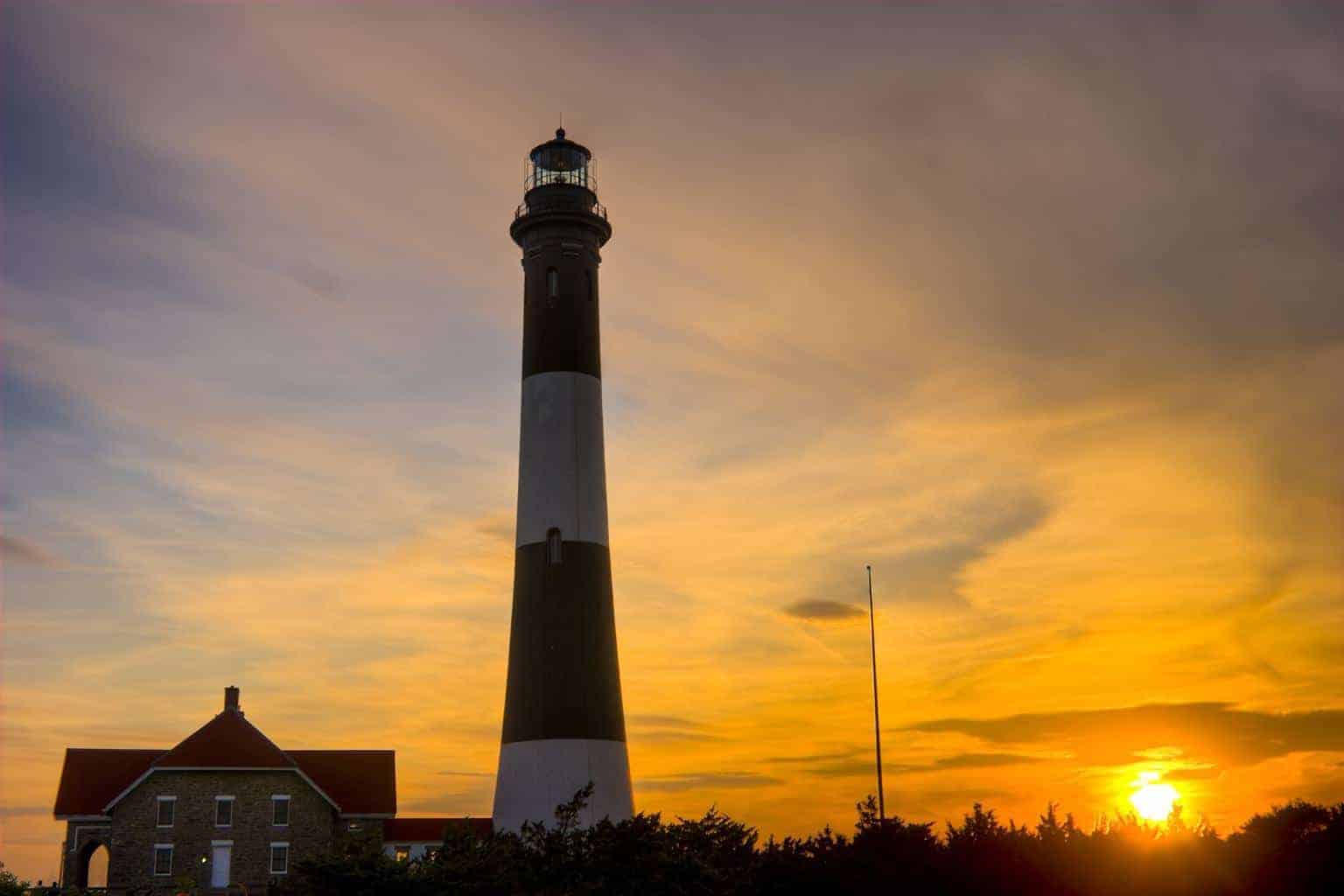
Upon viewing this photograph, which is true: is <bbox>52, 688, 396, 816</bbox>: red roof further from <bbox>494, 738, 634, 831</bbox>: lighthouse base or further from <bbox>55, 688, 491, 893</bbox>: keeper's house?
<bbox>494, 738, 634, 831</bbox>: lighthouse base

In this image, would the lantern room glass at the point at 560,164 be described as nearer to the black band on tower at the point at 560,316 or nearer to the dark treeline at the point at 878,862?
the black band on tower at the point at 560,316

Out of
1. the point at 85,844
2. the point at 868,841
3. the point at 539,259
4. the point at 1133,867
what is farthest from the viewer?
the point at 85,844

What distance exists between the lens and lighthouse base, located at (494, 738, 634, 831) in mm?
42969

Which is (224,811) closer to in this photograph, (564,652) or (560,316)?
(564,652)

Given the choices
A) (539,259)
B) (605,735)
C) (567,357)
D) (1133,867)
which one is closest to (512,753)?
(605,735)

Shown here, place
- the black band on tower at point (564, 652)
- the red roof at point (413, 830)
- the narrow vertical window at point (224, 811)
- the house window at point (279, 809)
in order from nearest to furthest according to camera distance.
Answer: the black band on tower at point (564, 652) < the narrow vertical window at point (224, 811) < the house window at point (279, 809) < the red roof at point (413, 830)

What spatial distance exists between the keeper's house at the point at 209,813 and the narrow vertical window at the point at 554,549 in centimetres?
1954

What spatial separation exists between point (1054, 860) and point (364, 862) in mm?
9007

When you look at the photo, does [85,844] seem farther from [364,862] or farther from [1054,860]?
[1054,860]

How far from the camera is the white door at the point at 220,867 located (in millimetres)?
59500

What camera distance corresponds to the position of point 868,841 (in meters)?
18.5

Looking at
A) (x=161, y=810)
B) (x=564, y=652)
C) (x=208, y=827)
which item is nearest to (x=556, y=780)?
(x=564, y=652)

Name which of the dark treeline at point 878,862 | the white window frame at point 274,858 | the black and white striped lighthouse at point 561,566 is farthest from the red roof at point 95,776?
the dark treeline at point 878,862

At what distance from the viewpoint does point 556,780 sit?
43062mm
